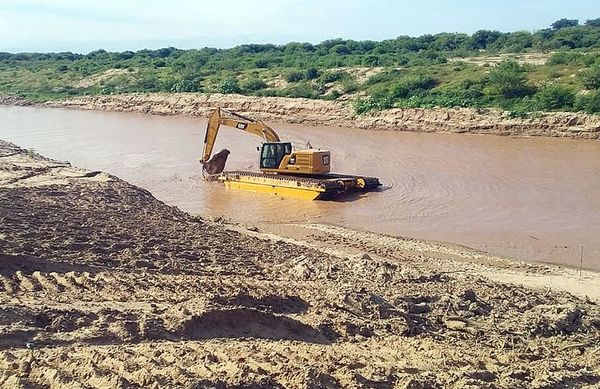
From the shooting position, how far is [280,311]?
8.40 meters

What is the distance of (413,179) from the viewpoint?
858 inches

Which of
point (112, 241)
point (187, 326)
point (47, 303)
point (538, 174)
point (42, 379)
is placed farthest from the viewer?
point (538, 174)

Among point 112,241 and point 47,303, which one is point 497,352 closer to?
point 47,303

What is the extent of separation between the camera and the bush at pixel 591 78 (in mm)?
31469

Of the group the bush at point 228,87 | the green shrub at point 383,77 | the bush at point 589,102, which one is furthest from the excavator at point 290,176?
the bush at point 228,87

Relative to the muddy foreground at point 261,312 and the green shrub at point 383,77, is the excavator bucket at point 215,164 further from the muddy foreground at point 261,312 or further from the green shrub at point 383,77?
the green shrub at point 383,77

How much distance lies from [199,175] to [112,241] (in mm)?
11722

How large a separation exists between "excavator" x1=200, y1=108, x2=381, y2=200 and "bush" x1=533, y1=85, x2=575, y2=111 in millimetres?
14217

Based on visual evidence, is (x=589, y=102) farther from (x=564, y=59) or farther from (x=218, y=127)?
(x=218, y=127)

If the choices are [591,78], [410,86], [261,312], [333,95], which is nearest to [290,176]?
[261,312]

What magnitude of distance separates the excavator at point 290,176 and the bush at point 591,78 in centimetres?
1609

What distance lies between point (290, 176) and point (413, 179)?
4156mm

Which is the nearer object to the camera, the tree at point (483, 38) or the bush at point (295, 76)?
the bush at point (295, 76)

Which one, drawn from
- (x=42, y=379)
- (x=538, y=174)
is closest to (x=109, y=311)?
(x=42, y=379)
